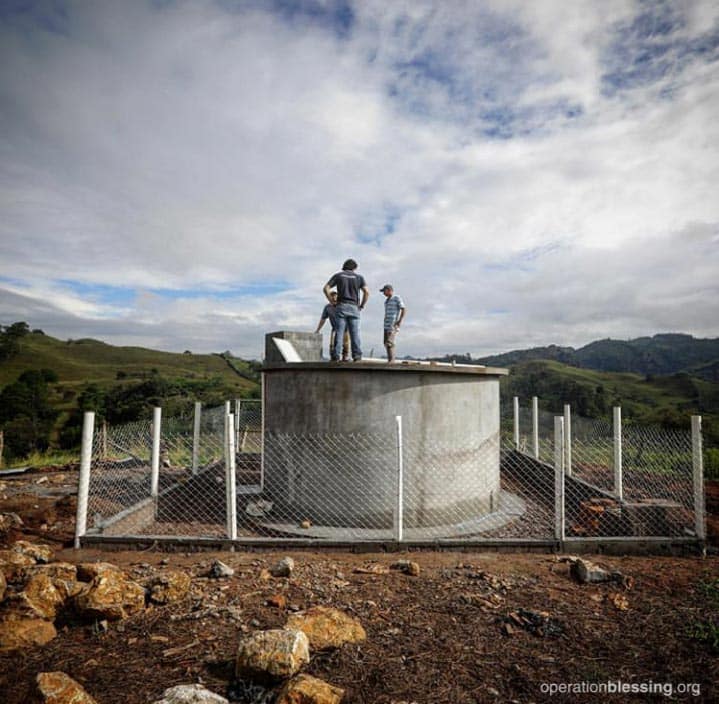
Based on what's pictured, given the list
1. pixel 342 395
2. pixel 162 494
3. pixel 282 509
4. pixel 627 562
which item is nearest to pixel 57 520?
pixel 162 494

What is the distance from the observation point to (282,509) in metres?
7.57

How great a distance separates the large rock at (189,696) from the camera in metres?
2.80

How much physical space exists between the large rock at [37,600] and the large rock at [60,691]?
119 cm

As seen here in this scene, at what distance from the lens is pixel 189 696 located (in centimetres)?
283

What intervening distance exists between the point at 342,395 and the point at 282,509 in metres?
2.13

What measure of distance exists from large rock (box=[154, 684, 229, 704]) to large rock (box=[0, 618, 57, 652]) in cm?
149

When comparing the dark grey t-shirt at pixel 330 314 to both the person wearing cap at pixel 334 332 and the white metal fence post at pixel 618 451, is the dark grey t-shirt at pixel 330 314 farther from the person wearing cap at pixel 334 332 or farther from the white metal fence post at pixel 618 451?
the white metal fence post at pixel 618 451

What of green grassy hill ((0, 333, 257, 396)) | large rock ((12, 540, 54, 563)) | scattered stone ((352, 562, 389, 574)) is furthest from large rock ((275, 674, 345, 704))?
green grassy hill ((0, 333, 257, 396))

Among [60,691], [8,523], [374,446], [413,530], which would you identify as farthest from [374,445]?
[8,523]

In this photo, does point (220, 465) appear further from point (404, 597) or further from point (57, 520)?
point (404, 597)

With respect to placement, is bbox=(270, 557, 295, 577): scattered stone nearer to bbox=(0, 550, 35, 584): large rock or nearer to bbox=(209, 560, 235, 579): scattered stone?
bbox=(209, 560, 235, 579): scattered stone

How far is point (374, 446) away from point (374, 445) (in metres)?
0.02

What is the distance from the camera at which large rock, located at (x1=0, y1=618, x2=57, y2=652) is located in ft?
11.7

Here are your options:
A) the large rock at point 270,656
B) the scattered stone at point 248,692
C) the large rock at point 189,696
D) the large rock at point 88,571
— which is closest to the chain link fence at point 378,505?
the large rock at point 88,571
